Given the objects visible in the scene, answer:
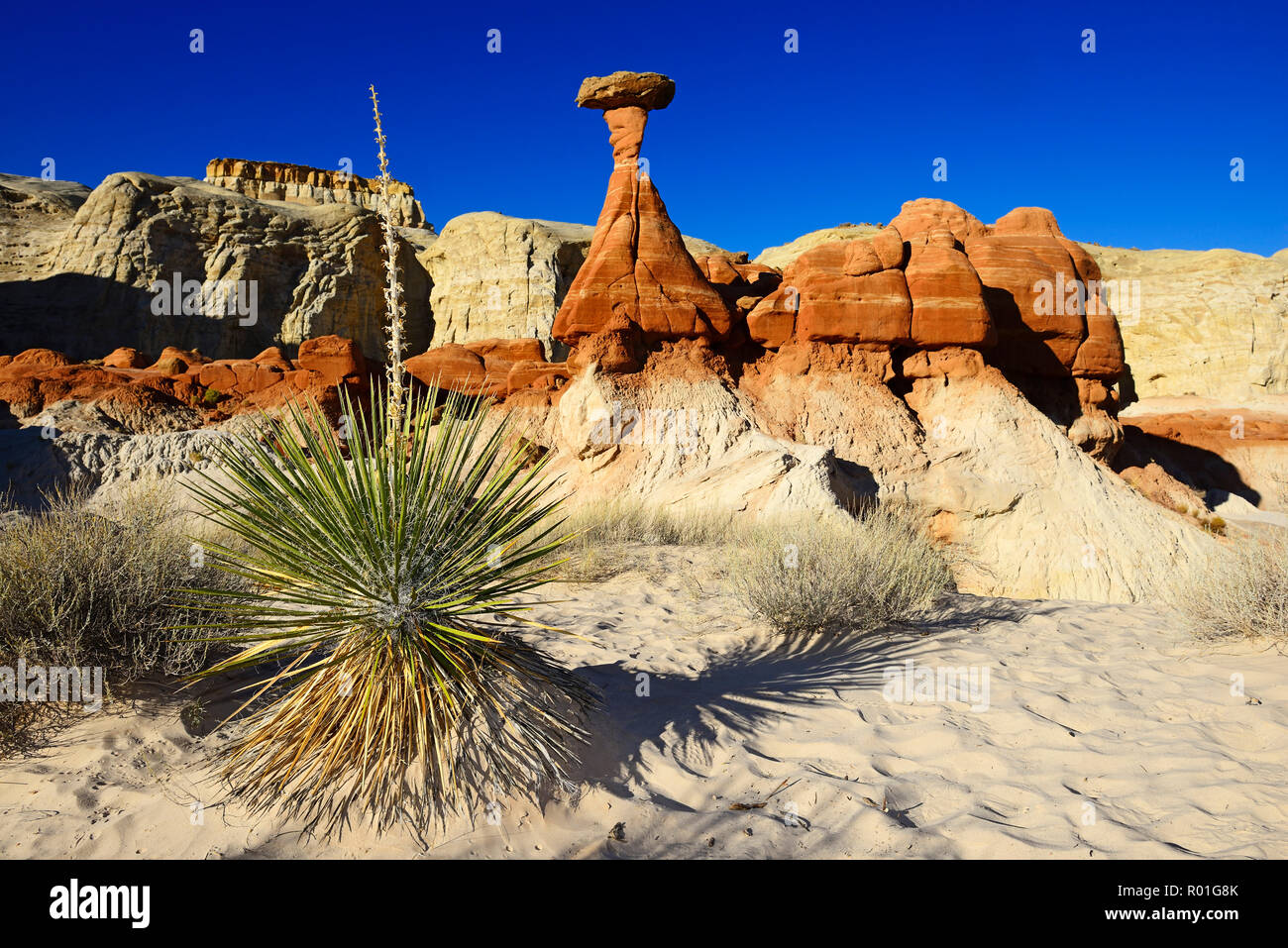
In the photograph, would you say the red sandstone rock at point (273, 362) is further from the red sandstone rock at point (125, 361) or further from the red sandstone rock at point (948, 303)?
the red sandstone rock at point (948, 303)

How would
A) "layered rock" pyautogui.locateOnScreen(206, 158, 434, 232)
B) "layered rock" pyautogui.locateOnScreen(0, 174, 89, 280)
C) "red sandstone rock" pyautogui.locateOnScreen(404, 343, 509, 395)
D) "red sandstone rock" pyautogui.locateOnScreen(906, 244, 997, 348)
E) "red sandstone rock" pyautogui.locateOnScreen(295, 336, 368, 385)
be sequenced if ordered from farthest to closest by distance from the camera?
"layered rock" pyautogui.locateOnScreen(206, 158, 434, 232), "layered rock" pyautogui.locateOnScreen(0, 174, 89, 280), "red sandstone rock" pyautogui.locateOnScreen(404, 343, 509, 395), "red sandstone rock" pyautogui.locateOnScreen(295, 336, 368, 385), "red sandstone rock" pyautogui.locateOnScreen(906, 244, 997, 348)

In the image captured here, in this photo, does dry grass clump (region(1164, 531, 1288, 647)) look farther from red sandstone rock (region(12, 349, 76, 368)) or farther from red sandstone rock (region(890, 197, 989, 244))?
red sandstone rock (region(12, 349, 76, 368))

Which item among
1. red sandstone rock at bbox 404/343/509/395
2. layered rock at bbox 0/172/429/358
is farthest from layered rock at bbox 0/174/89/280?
red sandstone rock at bbox 404/343/509/395

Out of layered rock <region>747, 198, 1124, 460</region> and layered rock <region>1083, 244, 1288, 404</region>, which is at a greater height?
layered rock <region>1083, 244, 1288, 404</region>

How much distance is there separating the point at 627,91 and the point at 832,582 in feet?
41.8

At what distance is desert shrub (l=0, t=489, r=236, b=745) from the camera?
123 inches

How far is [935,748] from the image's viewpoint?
347 cm

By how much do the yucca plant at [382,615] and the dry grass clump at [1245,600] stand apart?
5023mm

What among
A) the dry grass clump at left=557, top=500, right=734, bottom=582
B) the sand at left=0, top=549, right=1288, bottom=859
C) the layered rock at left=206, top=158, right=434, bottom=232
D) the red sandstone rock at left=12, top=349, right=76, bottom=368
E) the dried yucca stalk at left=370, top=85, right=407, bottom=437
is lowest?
the sand at left=0, top=549, right=1288, bottom=859

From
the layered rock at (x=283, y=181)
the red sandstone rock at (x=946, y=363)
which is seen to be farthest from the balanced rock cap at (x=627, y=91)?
the layered rock at (x=283, y=181)

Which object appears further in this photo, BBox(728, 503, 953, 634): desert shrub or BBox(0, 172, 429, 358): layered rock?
BBox(0, 172, 429, 358): layered rock

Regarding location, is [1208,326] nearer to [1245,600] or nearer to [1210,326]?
[1210,326]

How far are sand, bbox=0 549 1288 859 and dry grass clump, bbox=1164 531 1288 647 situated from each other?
0.16 m
